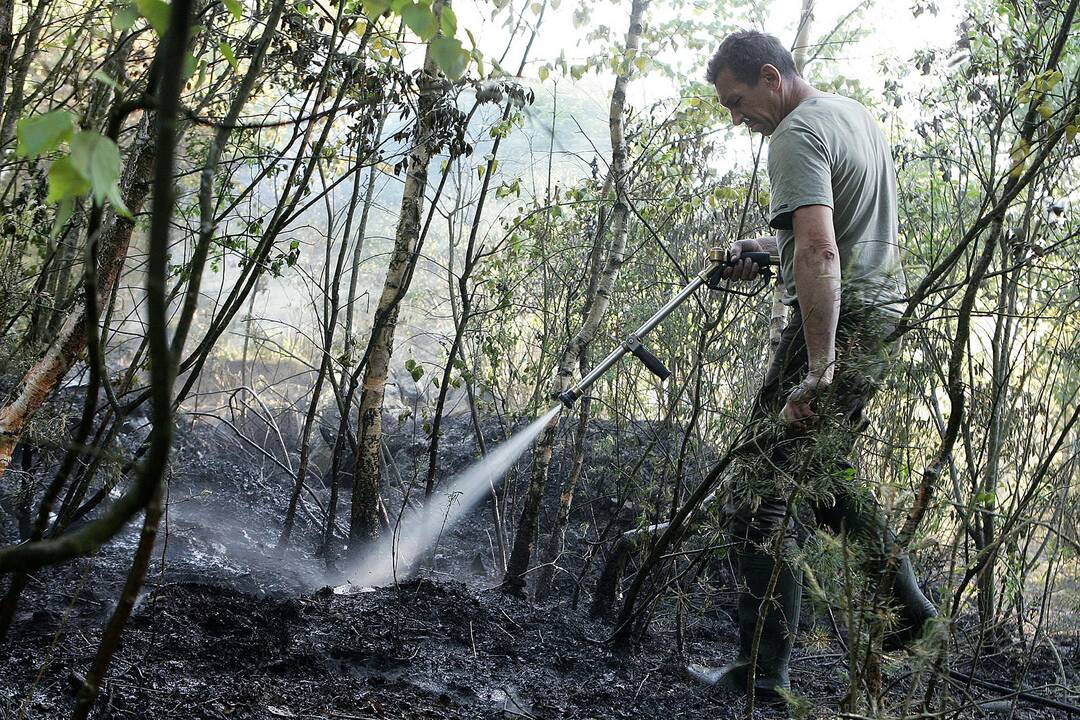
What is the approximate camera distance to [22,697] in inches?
81.4

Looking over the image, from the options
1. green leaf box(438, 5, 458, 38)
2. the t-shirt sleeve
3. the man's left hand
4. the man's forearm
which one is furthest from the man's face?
green leaf box(438, 5, 458, 38)

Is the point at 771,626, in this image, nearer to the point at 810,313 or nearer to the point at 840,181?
the point at 810,313

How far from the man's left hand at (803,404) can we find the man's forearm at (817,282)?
91 millimetres

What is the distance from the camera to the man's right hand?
3398mm

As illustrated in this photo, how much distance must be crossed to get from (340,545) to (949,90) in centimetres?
489

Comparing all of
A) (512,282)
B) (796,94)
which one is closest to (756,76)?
(796,94)

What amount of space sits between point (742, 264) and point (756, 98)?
0.67 metres

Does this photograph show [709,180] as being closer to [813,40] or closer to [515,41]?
[515,41]

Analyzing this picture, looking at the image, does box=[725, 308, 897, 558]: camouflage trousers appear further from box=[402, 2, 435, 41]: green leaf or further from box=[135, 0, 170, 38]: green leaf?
box=[135, 0, 170, 38]: green leaf

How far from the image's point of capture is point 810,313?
2508 millimetres

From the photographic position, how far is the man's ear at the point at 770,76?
3037 millimetres

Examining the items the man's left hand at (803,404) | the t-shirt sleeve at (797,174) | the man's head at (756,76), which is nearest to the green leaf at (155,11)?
the man's left hand at (803,404)

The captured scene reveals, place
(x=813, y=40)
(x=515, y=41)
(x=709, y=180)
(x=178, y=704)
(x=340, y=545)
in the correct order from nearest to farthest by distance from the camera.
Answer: (x=178, y=704), (x=515, y=41), (x=340, y=545), (x=709, y=180), (x=813, y=40)

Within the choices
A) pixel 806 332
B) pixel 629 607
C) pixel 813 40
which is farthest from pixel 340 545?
pixel 813 40
